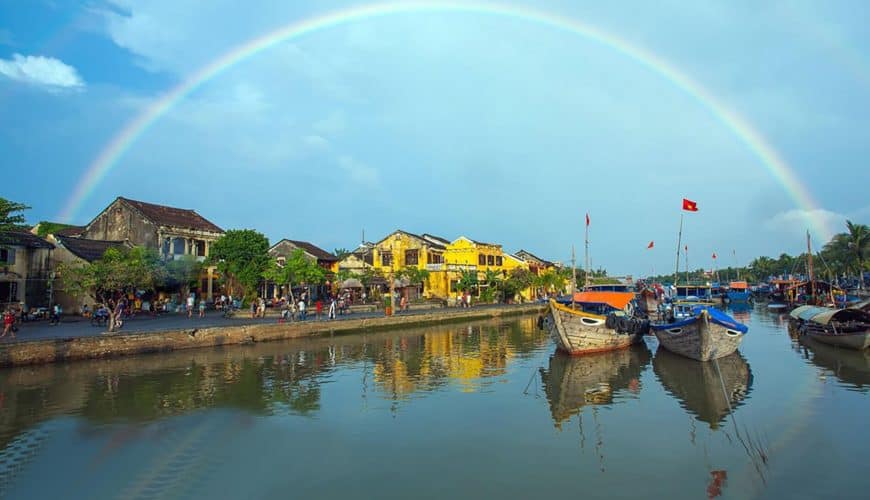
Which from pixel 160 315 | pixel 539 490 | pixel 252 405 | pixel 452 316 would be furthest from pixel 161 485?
pixel 452 316

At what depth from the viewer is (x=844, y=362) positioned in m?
20.4

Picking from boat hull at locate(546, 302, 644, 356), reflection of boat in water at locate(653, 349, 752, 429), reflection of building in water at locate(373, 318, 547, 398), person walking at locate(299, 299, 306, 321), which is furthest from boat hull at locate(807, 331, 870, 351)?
person walking at locate(299, 299, 306, 321)

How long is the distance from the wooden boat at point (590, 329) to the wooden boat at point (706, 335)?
239 centimetres

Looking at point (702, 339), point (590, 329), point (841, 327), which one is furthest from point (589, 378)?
point (841, 327)

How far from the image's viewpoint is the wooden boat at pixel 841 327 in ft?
71.7

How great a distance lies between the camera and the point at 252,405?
13.9m

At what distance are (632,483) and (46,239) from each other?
34.5 meters

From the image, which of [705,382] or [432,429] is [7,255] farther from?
[705,382]

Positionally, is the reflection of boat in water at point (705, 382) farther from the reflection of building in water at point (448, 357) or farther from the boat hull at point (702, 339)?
the reflection of building in water at point (448, 357)

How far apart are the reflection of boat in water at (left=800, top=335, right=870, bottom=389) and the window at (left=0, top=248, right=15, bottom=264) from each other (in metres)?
38.1

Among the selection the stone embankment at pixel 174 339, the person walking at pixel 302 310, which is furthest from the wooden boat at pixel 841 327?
the person walking at pixel 302 310

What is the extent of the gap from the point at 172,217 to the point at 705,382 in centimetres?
3741

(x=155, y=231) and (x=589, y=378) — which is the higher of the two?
(x=155, y=231)

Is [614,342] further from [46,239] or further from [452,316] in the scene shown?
[46,239]
